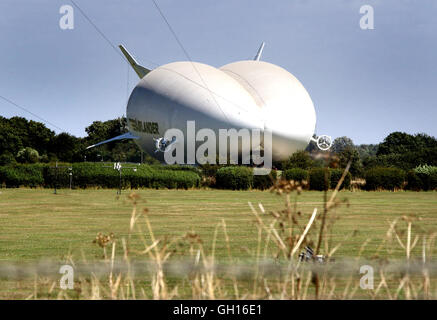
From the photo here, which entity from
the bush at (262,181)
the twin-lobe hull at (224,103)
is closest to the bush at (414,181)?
the bush at (262,181)

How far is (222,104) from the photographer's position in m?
51.6

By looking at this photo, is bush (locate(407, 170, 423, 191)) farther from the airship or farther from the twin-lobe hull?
the twin-lobe hull

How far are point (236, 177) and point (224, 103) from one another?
18.6 meters

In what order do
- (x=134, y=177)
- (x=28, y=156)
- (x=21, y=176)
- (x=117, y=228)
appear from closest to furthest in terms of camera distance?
(x=117, y=228) < (x=21, y=176) < (x=134, y=177) < (x=28, y=156)

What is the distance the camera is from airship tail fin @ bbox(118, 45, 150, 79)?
216 feet

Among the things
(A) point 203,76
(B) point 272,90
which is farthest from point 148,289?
(B) point 272,90

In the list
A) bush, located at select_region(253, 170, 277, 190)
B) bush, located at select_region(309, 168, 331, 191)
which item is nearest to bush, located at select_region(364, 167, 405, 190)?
bush, located at select_region(309, 168, 331, 191)

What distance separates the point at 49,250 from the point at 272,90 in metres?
51.0

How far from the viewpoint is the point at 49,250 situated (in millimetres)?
8781

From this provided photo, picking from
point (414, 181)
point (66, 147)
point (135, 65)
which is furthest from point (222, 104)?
point (66, 147)

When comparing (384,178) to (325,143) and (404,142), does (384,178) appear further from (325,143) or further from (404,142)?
(404,142)
